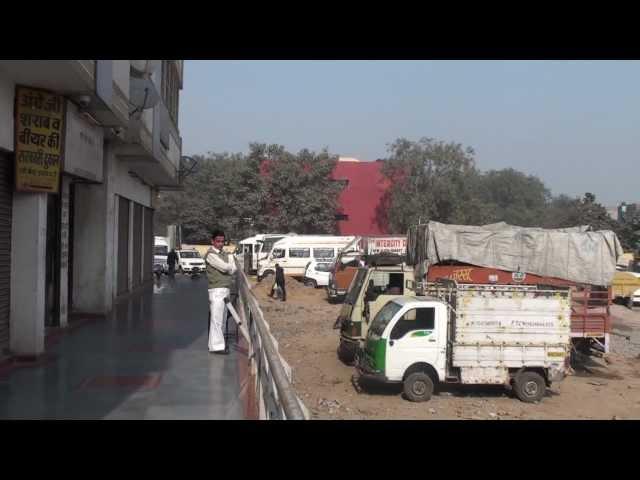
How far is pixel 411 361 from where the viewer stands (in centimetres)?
1213

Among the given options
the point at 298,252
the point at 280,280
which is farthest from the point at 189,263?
the point at 280,280

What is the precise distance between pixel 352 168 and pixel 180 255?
60.1 feet

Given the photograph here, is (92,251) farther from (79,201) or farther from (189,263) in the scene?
(189,263)

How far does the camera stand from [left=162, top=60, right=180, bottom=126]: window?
69.6ft

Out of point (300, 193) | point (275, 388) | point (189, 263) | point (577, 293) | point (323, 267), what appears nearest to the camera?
point (275, 388)

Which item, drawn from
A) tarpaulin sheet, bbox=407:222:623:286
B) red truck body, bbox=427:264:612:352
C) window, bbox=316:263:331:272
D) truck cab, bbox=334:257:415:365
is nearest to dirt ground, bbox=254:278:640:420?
truck cab, bbox=334:257:415:365

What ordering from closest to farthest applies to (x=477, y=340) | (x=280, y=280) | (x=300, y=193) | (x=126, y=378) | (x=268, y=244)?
(x=126, y=378) < (x=477, y=340) < (x=280, y=280) < (x=268, y=244) < (x=300, y=193)

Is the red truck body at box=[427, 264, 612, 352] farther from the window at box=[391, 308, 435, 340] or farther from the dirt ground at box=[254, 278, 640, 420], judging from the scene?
the window at box=[391, 308, 435, 340]

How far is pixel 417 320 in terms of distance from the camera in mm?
12242

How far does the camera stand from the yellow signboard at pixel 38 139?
814 centimetres

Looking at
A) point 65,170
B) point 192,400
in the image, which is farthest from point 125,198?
point 192,400

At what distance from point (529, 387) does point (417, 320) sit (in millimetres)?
2573
